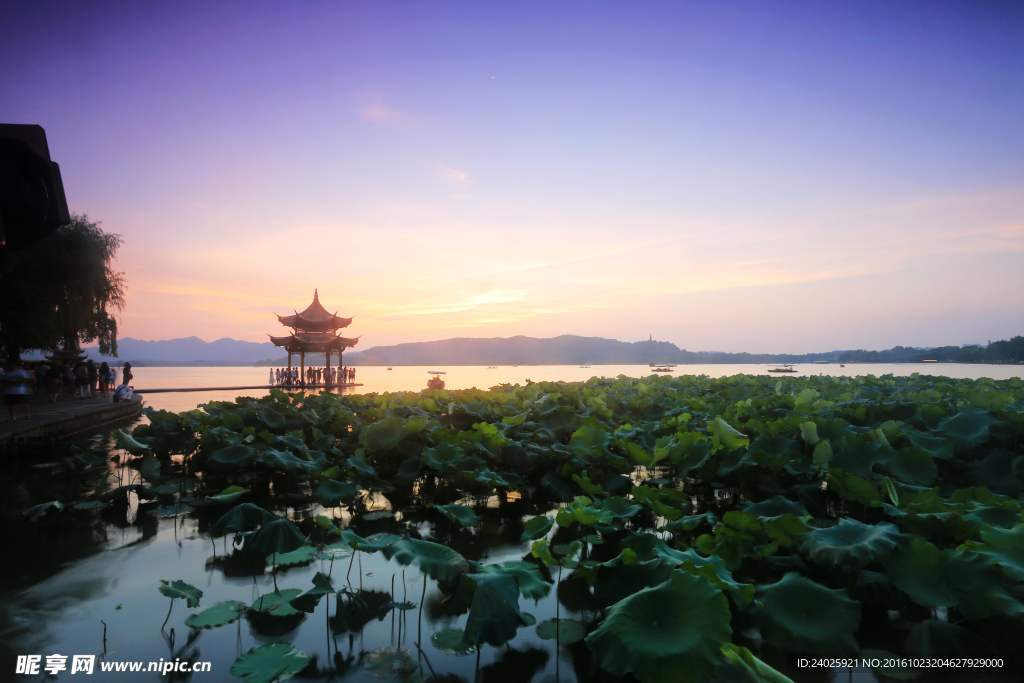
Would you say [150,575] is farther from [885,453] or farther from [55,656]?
[885,453]

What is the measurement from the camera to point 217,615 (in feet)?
7.06

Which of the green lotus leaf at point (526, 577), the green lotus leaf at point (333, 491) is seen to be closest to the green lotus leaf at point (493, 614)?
the green lotus leaf at point (526, 577)

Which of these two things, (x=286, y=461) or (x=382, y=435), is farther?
(x=382, y=435)

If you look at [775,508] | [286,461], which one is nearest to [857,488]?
[775,508]

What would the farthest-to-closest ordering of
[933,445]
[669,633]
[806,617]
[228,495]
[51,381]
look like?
[51,381]
[933,445]
[228,495]
[806,617]
[669,633]

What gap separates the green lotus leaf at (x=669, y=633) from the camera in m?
1.31

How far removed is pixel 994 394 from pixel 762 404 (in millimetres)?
1826

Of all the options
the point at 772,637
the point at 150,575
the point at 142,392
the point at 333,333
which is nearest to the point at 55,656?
the point at 150,575

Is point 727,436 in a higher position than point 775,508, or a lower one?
higher

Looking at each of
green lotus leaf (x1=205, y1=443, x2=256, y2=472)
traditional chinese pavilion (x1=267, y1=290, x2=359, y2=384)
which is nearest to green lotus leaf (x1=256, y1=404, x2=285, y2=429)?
green lotus leaf (x1=205, y1=443, x2=256, y2=472)

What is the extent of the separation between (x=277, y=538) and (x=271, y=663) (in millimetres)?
445

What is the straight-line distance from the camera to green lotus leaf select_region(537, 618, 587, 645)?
6.60ft

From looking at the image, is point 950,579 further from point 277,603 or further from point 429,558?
point 277,603

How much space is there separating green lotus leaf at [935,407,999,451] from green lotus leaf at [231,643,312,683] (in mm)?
3845
